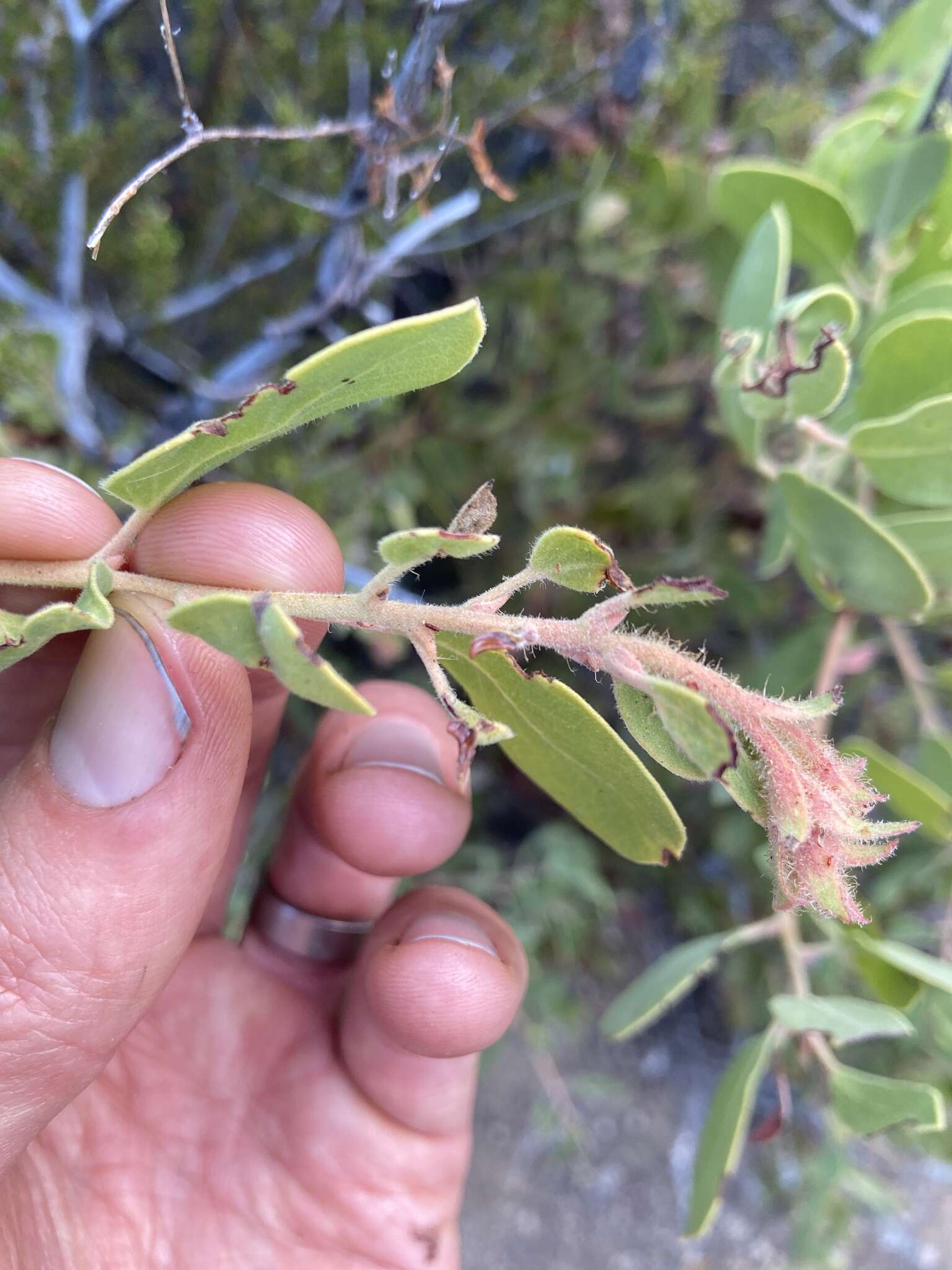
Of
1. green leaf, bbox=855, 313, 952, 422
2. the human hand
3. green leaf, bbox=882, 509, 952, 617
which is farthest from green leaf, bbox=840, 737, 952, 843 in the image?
the human hand

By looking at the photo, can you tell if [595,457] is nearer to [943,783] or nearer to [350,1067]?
[943,783]

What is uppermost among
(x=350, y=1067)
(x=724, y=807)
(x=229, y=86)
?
(x=229, y=86)

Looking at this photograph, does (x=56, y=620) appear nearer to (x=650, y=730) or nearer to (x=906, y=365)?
(x=650, y=730)

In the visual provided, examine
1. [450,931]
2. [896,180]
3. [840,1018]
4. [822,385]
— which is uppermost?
[896,180]

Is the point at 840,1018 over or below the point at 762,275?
below

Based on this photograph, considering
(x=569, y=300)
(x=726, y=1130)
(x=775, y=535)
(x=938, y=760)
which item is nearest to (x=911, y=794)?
(x=938, y=760)

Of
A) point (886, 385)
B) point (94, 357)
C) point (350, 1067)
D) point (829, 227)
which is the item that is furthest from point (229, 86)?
point (350, 1067)

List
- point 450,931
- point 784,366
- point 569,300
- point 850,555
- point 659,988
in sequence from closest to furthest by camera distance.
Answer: point 784,366 < point 850,555 < point 450,931 < point 659,988 < point 569,300
